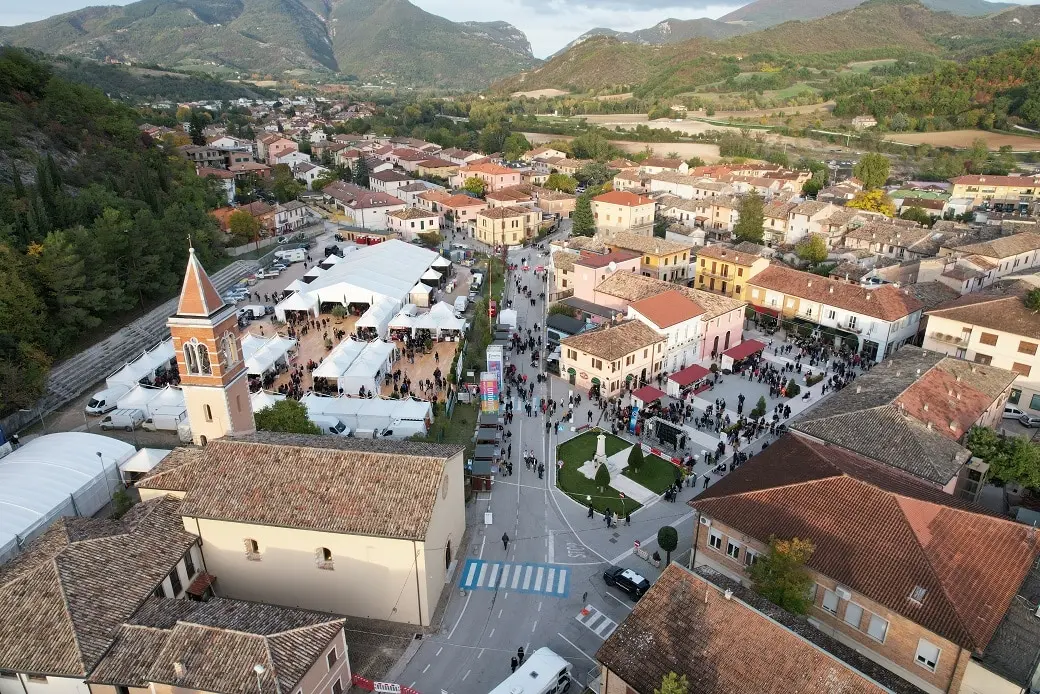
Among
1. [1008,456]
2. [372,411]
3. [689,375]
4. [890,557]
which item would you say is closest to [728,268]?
[689,375]

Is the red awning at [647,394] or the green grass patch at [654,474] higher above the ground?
the red awning at [647,394]

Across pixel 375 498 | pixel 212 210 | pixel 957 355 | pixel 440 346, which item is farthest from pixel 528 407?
pixel 212 210

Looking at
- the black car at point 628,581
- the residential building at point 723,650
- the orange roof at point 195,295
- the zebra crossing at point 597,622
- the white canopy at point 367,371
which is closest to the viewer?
the residential building at point 723,650

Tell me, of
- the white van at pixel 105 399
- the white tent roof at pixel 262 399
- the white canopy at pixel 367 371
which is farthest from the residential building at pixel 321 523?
the white van at pixel 105 399

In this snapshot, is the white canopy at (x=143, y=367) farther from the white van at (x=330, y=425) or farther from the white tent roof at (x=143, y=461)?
the white van at (x=330, y=425)

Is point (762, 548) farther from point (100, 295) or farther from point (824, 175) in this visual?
point (824, 175)

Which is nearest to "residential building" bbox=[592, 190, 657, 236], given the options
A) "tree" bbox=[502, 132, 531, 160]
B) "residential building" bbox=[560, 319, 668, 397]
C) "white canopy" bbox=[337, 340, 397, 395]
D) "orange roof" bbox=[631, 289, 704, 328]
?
"orange roof" bbox=[631, 289, 704, 328]

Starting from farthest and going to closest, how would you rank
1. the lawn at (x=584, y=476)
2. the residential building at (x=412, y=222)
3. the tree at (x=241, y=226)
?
the residential building at (x=412, y=222)
the tree at (x=241, y=226)
the lawn at (x=584, y=476)
